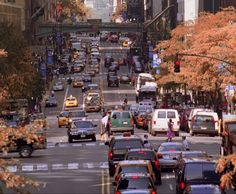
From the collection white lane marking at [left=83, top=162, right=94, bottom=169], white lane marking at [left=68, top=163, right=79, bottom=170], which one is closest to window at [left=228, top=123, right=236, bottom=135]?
white lane marking at [left=83, top=162, right=94, bottom=169]

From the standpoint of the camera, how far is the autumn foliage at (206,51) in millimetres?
73812

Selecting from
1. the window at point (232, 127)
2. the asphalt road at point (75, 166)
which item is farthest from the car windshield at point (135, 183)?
the window at point (232, 127)

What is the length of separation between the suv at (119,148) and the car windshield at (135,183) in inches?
411

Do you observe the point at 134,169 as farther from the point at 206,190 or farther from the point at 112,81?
the point at 112,81

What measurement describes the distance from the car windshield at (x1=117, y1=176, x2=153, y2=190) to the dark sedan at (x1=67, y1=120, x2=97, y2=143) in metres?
30.5

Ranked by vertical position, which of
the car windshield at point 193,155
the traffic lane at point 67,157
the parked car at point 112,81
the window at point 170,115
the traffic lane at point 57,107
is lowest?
the traffic lane at point 57,107

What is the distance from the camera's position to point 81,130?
59.3 m

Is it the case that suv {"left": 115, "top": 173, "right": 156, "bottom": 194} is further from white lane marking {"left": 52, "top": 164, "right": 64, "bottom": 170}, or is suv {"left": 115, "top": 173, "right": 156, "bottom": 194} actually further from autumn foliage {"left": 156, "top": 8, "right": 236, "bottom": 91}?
autumn foliage {"left": 156, "top": 8, "right": 236, "bottom": 91}

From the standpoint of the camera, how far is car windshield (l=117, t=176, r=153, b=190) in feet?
91.8

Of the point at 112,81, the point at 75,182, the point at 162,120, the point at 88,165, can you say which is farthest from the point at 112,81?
the point at 75,182

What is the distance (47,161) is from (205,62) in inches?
1529

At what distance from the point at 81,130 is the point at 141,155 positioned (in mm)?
23811

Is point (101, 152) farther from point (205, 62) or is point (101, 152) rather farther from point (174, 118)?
point (205, 62)

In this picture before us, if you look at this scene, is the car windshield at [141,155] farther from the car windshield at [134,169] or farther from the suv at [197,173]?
the suv at [197,173]
